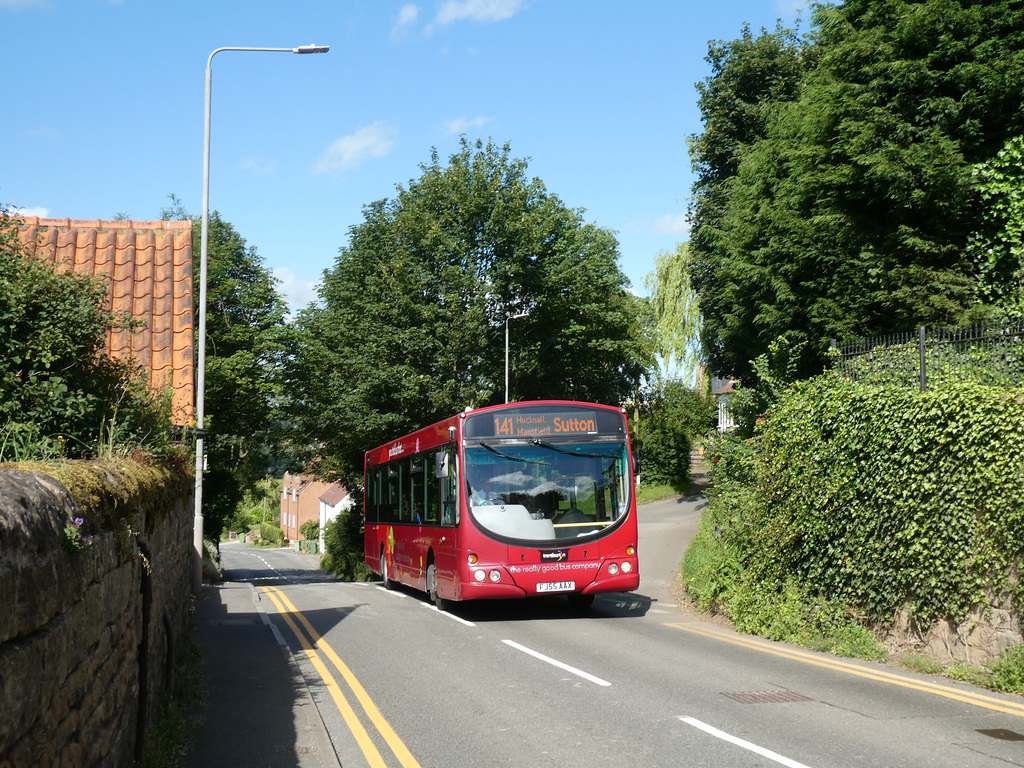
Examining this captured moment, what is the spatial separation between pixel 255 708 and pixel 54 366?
3.45 metres

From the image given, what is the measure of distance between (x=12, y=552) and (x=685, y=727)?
5651 mm

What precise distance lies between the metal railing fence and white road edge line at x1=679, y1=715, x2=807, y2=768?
5330 mm

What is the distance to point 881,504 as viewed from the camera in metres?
11.0

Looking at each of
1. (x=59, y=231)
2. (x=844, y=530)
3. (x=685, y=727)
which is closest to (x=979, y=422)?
(x=844, y=530)

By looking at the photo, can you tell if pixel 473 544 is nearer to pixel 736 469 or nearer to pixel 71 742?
pixel 736 469

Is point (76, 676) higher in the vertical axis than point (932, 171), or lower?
lower

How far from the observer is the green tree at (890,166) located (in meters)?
16.1

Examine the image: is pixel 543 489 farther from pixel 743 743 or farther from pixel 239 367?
pixel 239 367

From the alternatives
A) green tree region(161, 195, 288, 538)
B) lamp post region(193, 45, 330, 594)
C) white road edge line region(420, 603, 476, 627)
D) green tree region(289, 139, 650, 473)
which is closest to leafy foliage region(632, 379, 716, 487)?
green tree region(289, 139, 650, 473)

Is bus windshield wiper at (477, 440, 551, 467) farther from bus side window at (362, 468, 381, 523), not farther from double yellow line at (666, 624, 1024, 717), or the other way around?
bus side window at (362, 468, 381, 523)

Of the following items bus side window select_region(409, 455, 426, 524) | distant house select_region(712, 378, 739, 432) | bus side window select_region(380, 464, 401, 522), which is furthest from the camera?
distant house select_region(712, 378, 739, 432)

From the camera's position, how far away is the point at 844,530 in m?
11.8

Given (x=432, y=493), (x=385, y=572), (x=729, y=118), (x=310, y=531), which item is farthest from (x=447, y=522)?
(x=310, y=531)

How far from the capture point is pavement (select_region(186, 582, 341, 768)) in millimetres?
6582
